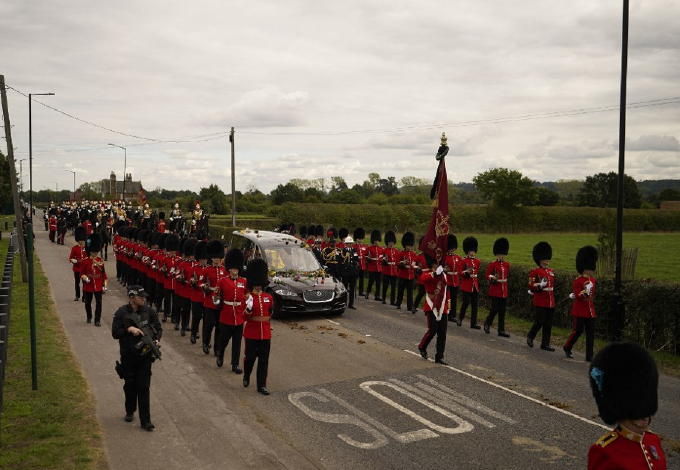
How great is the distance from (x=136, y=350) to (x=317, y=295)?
299 inches

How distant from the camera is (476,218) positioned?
5725cm

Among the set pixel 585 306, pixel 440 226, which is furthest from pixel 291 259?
pixel 585 306

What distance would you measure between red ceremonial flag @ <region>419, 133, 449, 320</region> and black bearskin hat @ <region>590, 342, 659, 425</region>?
6038 millimetres

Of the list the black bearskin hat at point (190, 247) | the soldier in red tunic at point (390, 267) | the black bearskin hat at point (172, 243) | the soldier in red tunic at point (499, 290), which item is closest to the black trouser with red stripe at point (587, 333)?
the soldier in red tunic at point (499, 290)

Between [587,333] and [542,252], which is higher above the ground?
[542,252]

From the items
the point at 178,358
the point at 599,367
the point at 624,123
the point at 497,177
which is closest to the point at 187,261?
the point at 178,358

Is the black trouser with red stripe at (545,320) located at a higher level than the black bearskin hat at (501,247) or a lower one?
lower

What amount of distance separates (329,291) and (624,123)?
7311 millimetres

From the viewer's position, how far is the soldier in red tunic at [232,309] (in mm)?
10102

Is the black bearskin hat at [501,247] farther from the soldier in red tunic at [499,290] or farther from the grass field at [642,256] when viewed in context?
the grass field at [642,256]

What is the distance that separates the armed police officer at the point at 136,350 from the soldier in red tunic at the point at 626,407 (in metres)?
5.03

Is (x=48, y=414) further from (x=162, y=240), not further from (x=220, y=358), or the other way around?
(x=162, y=240)

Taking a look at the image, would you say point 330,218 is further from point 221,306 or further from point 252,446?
point 252,446

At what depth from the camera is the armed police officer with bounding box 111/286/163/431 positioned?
716 cm
